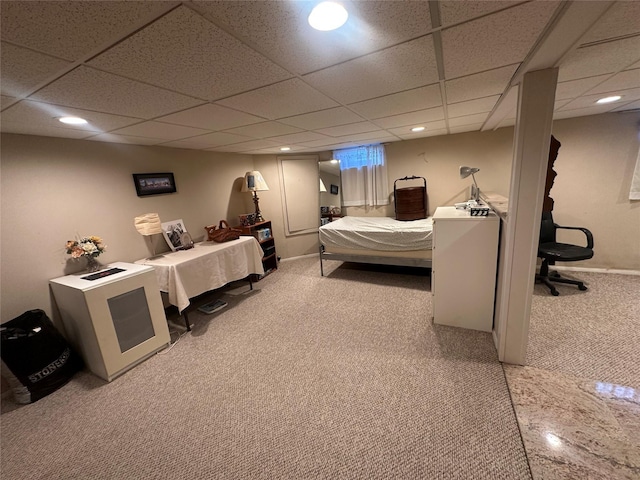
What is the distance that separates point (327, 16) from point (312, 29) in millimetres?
79

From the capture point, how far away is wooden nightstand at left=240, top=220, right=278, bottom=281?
402 cm

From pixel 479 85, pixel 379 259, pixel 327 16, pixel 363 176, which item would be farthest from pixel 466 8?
pixel 363 176

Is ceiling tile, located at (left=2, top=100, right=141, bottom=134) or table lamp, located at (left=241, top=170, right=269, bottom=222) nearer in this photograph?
ceiling tile, located at (left=2, top=100, right=141, bottom=134)

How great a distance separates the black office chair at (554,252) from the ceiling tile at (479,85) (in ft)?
6.74

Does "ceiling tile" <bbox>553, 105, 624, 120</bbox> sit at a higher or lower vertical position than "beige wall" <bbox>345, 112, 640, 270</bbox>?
higher

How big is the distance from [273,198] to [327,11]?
3.95 meters

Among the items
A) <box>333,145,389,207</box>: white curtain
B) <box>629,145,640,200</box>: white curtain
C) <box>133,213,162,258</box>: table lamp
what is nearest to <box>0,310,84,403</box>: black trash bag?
<box>133,213,162,258</box>: table lamp

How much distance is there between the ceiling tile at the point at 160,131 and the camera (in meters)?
2.07

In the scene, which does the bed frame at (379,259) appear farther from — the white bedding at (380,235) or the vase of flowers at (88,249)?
the vase of flowers at (88,249)

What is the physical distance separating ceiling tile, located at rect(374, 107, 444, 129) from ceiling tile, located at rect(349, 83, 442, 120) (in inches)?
5.7

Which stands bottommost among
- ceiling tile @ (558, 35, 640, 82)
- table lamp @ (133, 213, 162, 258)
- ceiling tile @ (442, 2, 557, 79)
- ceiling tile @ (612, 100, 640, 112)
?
table lamp @ (133, 213, 162, 258)

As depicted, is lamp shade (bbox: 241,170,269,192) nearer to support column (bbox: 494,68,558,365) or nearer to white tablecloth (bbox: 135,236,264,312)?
white tablecloth (bbox: 135,236,264,312)

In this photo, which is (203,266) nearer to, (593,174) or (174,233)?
(174,233)

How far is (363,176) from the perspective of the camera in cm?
461
